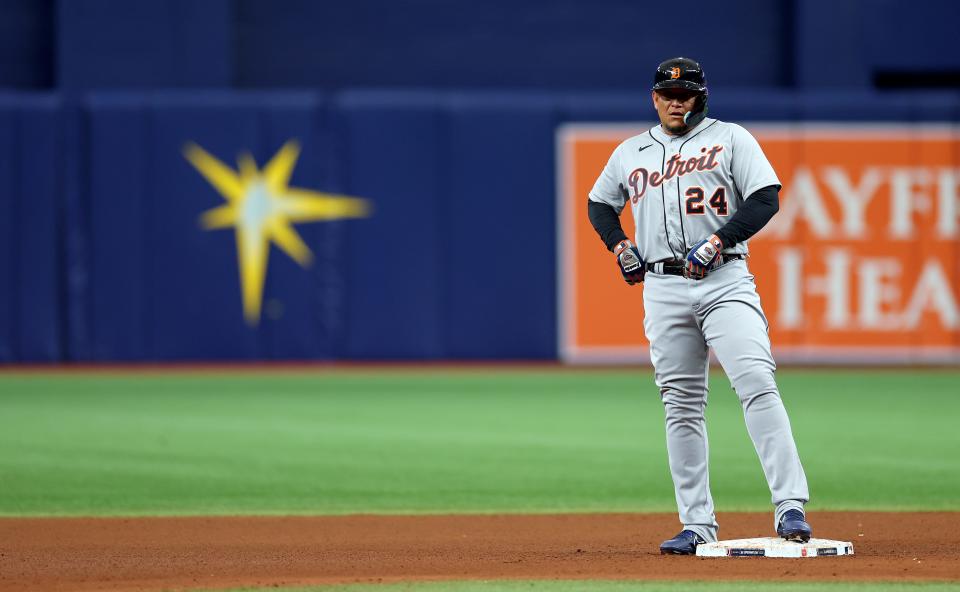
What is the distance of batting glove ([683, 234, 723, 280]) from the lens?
18.1 feet

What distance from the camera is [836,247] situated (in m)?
17.0

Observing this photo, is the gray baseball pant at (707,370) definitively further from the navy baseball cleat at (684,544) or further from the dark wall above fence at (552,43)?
the dark wall above fence at (552,43)

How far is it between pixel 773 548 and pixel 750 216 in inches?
46.4

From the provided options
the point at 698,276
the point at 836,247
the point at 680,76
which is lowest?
the point at 698,276

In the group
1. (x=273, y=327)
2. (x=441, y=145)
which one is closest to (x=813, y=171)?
(x=441, y=145)

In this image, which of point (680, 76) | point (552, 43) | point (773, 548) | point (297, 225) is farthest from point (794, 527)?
point (552, 43)

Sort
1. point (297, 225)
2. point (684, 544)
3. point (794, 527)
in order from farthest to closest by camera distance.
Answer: point (297, 225)
point (684, 544)
point (794, 527)

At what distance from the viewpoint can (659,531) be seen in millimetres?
6633

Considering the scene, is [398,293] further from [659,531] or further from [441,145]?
[659,531]

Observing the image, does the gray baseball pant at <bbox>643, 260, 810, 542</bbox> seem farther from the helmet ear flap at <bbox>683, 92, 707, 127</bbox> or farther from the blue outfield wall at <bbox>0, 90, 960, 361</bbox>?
the blue outfield wall at <bbox>0, 90, 960, 361</bbox>

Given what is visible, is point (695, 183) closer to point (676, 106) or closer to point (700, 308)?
point (676, 106)

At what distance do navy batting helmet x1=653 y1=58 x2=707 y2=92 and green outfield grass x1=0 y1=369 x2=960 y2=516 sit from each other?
248 cm

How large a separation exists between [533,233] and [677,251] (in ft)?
38.1

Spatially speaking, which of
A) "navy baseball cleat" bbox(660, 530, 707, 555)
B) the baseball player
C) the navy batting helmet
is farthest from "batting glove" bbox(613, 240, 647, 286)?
"navy baseball cleat" bbox(660, 530, 707, 555)
